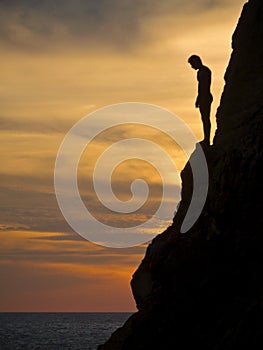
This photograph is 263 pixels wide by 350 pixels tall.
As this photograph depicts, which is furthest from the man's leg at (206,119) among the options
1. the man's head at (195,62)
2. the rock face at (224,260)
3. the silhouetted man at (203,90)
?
the rock face at (224,260)

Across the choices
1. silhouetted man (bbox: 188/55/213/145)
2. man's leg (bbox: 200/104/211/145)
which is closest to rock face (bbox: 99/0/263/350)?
man's leg (bbox: 200/104/211/145)

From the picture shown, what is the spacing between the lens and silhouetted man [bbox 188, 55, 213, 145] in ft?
86.6

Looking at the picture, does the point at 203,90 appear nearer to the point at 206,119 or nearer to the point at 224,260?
the point at 206,119

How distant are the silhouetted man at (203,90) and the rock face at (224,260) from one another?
151 inches

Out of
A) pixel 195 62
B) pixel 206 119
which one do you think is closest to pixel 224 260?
pixel 206 119

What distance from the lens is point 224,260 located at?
1866cm

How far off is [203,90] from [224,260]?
377 inches

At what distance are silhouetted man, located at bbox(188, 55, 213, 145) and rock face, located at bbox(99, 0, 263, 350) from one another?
383 centimetres

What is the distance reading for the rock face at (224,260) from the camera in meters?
17.8

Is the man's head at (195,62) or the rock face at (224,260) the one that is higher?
the man's head at (195,62)

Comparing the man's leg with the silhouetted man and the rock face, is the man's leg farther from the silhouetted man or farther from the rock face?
the rock face

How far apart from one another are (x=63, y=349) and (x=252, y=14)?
76456 mm

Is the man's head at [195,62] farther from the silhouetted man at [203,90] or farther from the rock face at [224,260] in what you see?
the rock face at [224,260]

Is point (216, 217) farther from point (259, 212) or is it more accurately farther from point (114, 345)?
point (114, 345)
